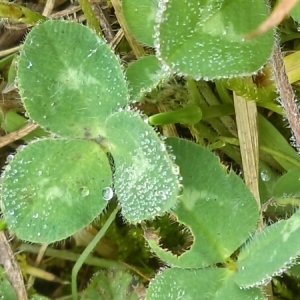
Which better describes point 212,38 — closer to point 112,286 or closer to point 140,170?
point 140,170

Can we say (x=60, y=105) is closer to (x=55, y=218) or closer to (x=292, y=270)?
(x=55, y=218)

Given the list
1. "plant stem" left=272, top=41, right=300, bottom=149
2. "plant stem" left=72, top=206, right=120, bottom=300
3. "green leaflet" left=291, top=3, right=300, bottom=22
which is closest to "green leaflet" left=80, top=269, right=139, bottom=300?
"plant stem" left=72, top=206, right=120, bottom=300

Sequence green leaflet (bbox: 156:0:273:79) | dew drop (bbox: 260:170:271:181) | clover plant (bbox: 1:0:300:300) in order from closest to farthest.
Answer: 1. green leaflet (bbox: 156:0:273:79)
2. clover plant (bbox: 1:0:300:300)
3. dew drop (bbox: 260:170:271:181)

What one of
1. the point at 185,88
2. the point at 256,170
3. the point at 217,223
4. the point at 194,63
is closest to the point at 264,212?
the point at 256,170

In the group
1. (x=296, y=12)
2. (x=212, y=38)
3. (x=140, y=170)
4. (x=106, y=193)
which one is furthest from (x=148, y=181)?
(x=296, y=12)

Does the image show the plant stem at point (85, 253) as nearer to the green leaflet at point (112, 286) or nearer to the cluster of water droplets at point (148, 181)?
the green leaflet at point (112, 286)

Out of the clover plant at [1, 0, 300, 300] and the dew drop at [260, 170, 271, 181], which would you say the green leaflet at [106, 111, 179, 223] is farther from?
the dew drop at [260, 170, 271, 181]
